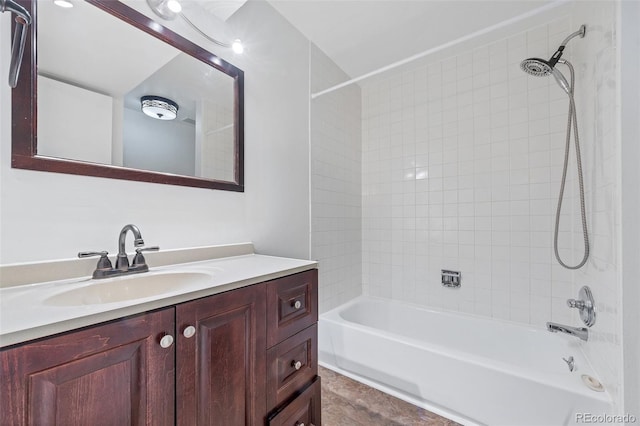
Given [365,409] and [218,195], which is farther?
[365,409]

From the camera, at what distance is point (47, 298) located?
678 mm

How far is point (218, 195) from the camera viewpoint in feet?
4.38

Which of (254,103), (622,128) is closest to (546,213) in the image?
(622,128)

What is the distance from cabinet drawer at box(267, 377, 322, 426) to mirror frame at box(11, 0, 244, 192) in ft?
3.31

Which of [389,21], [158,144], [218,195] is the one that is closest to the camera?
[158,144]

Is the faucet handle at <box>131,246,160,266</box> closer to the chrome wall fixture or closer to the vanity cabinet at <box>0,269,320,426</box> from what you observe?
the vanity cabinet at <box>0,269,320,426</box>

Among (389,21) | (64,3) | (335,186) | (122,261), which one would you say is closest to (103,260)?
(122,261)

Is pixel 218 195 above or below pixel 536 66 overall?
below

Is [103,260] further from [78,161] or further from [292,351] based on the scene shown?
[292,351]

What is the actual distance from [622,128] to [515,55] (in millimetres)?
1274

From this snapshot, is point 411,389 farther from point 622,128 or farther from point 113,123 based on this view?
point 113,123

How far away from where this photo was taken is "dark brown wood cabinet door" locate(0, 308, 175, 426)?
0.46 meters

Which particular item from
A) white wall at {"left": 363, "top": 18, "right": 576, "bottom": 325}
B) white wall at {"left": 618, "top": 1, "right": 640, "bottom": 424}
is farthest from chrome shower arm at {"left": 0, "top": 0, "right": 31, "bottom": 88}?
Answer: white wall at {"left": 363, "top": 18, "right": 576, "bottom": 325}

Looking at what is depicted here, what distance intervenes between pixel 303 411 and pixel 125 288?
83 cm
